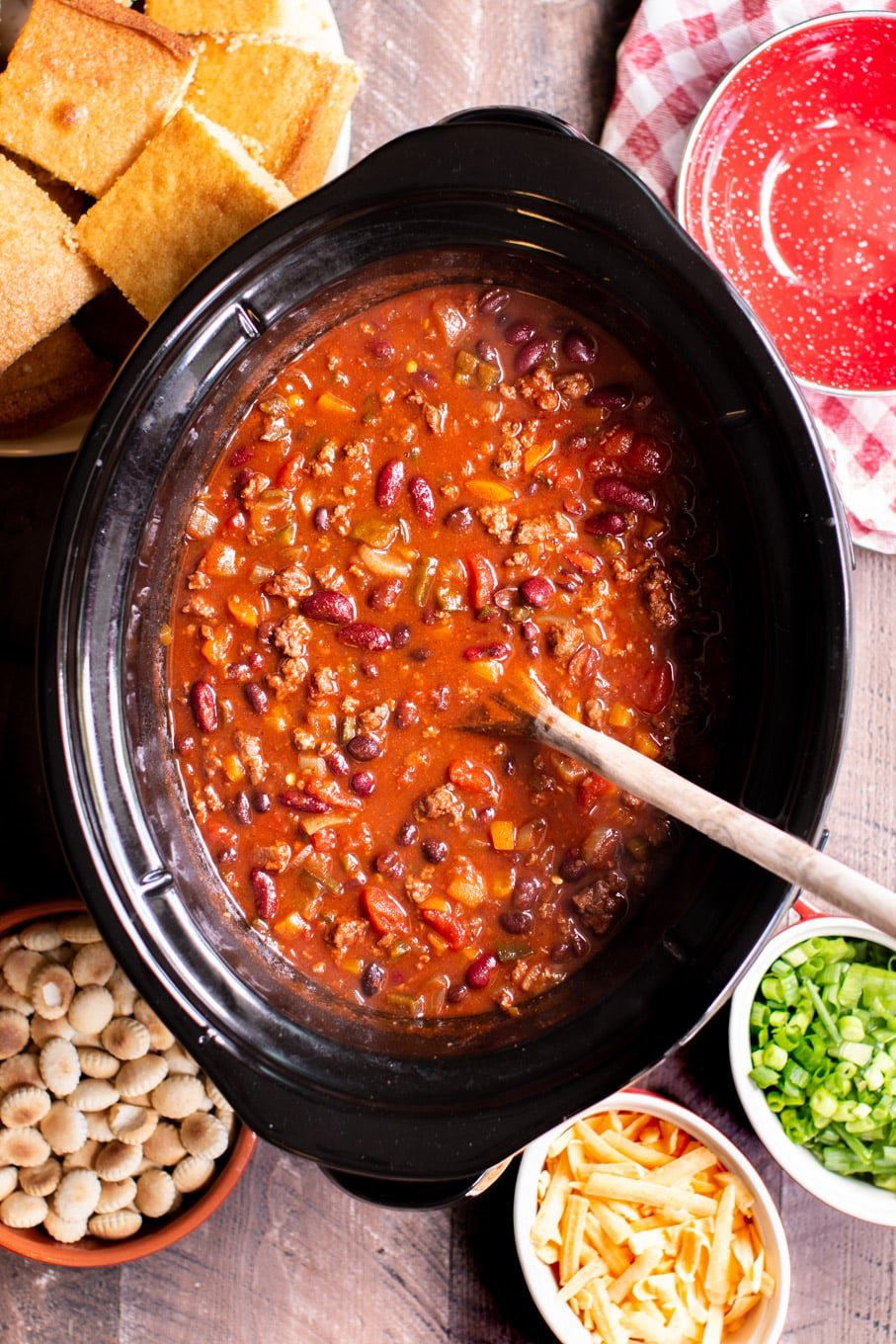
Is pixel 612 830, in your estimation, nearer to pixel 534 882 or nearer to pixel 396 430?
pixel 534 882

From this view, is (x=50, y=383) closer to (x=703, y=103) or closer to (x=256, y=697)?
(x=256, y=697)

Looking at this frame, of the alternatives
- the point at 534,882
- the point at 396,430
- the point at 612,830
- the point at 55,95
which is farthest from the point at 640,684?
the point at 55,95

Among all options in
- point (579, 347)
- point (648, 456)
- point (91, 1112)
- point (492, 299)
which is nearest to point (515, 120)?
point (492, 299)

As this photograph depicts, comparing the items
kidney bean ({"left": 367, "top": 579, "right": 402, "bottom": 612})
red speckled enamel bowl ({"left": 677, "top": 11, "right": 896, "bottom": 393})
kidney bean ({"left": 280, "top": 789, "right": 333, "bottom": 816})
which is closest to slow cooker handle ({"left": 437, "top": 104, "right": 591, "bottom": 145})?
red speckled enamel bowl ({"left": 677, "top": 11, "right": 896, "bottom": 393})

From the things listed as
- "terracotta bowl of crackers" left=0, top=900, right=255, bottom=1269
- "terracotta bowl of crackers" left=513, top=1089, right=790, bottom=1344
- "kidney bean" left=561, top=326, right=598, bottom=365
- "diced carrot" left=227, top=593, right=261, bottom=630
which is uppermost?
"kidney bean" left=561, top=326, right=598, bottom=365

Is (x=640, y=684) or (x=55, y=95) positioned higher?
(x=55, y=95)

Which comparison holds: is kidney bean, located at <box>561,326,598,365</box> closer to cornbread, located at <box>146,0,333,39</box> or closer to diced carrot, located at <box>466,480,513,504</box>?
diced carrot, located at <box>466,480,513,504</box>
